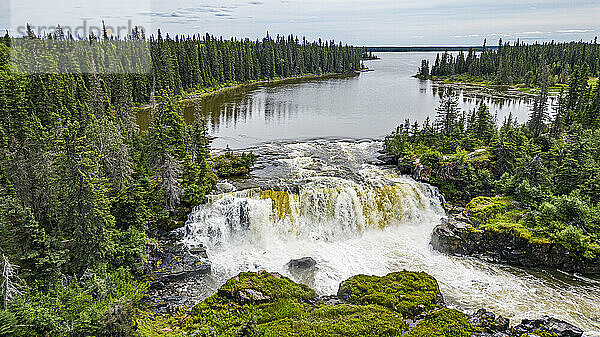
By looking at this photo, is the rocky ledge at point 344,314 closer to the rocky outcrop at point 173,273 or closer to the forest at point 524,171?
the rocky outcrop at point 173,273

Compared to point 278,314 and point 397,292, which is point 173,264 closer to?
point 278,314

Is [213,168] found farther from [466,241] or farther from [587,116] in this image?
[587,116]

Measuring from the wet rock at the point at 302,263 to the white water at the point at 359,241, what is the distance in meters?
Answer: 0.69

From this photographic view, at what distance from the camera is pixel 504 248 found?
99.6 feet

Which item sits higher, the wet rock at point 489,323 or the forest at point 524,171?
the forest at point 524,171

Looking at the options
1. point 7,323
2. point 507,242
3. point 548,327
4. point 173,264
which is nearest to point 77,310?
point 7,323

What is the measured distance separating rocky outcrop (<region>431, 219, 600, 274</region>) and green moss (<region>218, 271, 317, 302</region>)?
1385 centimetres

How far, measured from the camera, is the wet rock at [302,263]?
96.6 ft

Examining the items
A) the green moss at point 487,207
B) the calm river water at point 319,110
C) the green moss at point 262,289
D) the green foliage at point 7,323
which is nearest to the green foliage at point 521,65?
the calm river water at point 319,110

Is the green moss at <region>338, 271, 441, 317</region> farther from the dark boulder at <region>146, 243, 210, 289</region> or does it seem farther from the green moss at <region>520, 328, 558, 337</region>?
the dark boulder at <region>146, 243, 210, 289</region>

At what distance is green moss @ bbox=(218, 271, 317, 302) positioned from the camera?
23.1 meters

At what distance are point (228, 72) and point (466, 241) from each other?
111156mm

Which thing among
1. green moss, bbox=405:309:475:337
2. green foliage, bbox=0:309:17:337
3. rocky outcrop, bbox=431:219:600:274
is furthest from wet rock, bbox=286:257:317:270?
green foliage, bbox=0:309:17:337

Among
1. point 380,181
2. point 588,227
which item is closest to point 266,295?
point 380,181
